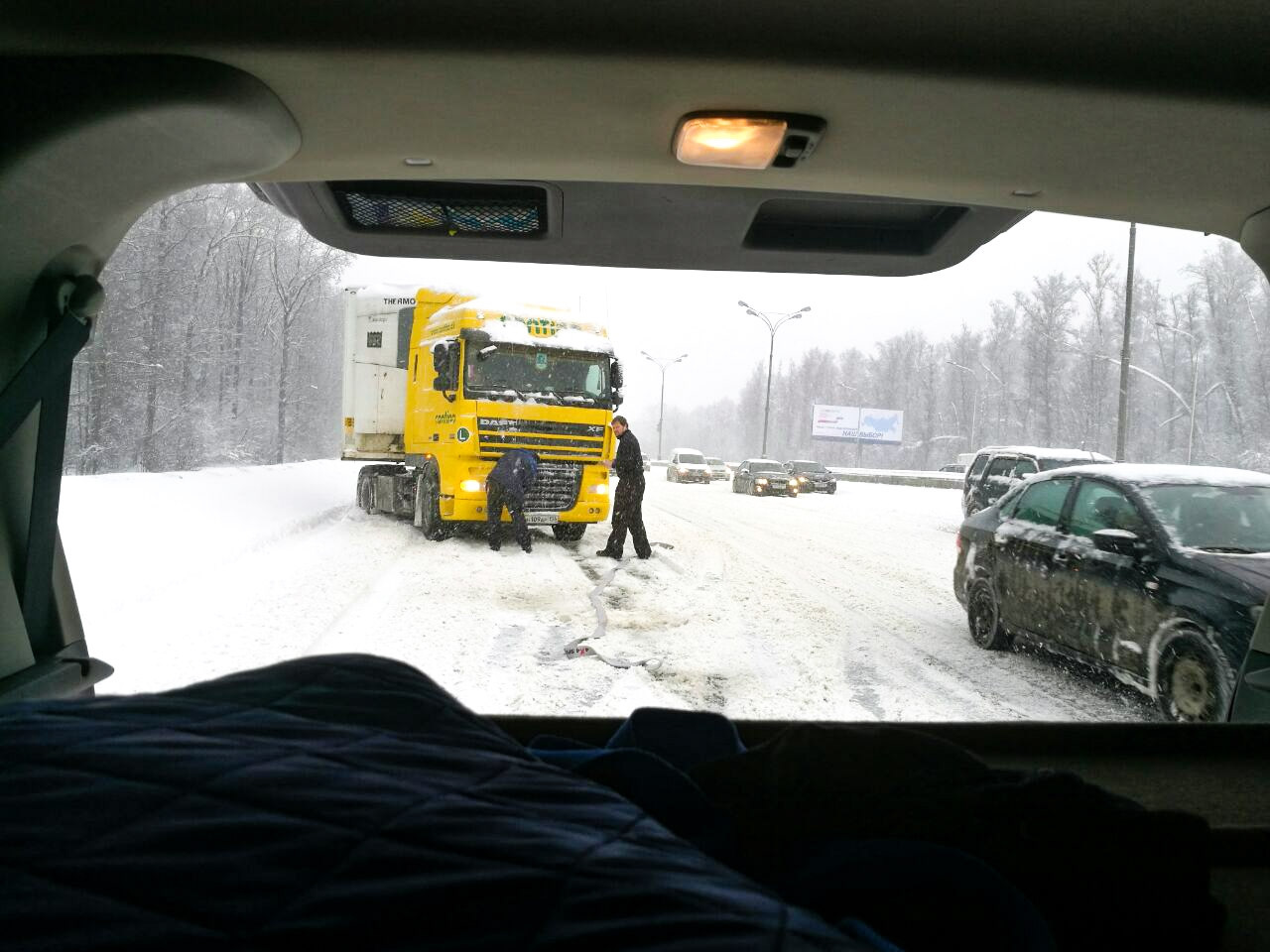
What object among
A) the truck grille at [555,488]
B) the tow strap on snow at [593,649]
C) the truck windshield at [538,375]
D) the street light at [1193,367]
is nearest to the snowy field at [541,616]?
the tow strap on snow at [593,649]

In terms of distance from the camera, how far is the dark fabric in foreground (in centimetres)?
61

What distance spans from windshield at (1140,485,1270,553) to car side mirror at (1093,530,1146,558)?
0.57 ft

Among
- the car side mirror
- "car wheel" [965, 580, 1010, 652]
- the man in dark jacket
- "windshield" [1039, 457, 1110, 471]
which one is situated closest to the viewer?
the car side mirror

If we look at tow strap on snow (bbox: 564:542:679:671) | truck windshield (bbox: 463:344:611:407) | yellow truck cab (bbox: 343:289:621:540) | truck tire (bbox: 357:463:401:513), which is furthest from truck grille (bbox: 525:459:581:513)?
truck tire (bbox: 357:463:401:513)

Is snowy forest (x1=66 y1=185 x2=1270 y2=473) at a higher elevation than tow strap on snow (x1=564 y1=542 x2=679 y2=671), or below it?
higher

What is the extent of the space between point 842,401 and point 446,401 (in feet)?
22.9

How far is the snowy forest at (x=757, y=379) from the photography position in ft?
14.1

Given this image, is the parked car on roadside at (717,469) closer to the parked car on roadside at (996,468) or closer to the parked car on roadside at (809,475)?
the parked car on roadside at (809,475)

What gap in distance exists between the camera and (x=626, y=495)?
36.7 feet

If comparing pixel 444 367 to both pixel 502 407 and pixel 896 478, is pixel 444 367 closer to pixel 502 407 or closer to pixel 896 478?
pixel 502 407

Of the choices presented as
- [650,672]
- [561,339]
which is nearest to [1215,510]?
[650,672]

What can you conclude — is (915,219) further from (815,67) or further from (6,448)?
(6,448)

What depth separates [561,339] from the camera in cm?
1202

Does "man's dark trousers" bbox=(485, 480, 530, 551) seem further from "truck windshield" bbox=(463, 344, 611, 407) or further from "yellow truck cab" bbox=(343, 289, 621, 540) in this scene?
"truck windshield" bbox=(463, 344, 611, 407)
